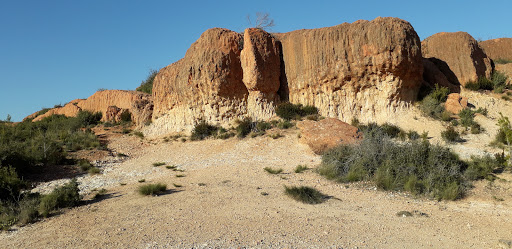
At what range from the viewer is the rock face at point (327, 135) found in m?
13.7

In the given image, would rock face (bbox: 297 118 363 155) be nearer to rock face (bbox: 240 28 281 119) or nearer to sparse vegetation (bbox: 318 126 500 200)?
sparse vegetation (bbox: 318 126 500 200)

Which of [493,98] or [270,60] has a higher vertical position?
[270,60]

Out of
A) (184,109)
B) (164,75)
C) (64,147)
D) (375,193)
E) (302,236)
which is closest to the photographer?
(302,236)

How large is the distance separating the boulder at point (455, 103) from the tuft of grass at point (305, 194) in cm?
1059

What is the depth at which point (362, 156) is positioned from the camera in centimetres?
1148

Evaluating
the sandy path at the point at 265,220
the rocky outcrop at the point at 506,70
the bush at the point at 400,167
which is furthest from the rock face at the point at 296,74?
the sandy path at the point at 265,220

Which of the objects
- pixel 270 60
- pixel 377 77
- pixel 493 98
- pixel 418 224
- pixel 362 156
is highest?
pixel 270 60

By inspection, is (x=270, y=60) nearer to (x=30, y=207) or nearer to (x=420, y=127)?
(x=420, y=127)

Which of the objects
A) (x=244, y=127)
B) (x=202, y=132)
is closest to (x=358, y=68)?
(x=244, y=127)

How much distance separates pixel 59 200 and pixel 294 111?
12.0 metres

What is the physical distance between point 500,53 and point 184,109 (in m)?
20.5

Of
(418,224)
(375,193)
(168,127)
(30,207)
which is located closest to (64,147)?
(168,127)

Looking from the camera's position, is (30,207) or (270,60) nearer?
(30,207)

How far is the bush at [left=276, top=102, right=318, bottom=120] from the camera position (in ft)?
60.5
